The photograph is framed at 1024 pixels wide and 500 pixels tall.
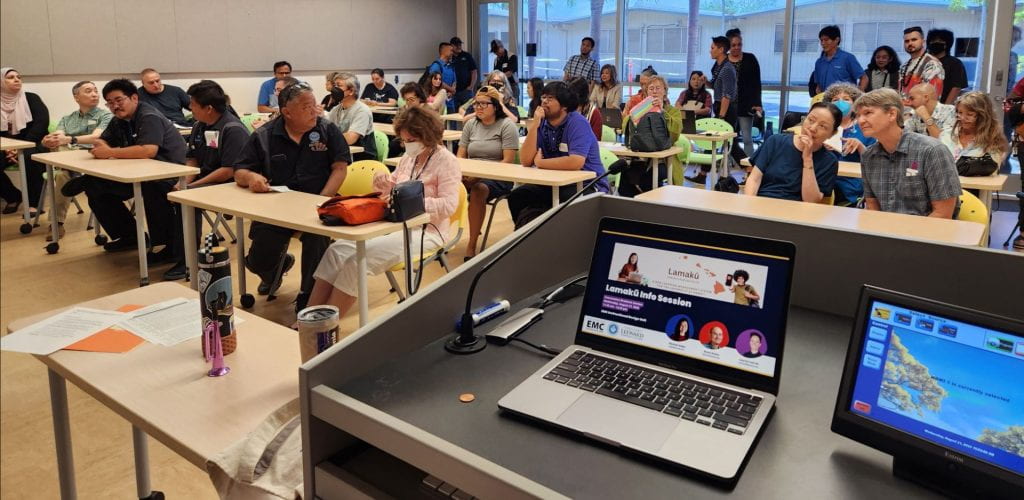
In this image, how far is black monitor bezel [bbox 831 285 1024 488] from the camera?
1.03 m

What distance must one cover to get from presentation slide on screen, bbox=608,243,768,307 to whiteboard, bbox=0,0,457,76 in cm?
706

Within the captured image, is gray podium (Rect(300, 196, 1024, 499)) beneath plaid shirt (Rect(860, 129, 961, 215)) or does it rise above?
beneath

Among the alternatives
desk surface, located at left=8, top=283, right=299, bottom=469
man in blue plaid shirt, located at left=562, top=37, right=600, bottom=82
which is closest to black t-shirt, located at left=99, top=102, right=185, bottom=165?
desk surface, located at left=8, top=283, right=299, bottom=469

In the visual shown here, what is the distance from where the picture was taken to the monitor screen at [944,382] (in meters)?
1.02

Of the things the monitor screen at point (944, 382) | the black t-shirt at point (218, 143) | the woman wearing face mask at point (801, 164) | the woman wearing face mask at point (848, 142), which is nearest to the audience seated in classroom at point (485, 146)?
the black t-shirt at point (218, 143)

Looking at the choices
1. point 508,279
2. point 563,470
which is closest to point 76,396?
point 508,279

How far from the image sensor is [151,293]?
2080 millimetres

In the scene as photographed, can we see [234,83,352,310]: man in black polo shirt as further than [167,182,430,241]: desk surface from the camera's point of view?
Yes

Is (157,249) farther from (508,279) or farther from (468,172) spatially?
(508,279)

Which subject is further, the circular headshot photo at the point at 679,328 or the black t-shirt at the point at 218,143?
the black t-shirt at the point at 218,143

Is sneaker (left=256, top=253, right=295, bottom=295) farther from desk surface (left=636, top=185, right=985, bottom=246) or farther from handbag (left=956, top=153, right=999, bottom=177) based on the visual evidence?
handbag (left=956, top=153, right=999, bottom=177)

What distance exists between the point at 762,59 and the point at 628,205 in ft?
25.8

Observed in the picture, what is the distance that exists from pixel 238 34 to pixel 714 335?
9.64m

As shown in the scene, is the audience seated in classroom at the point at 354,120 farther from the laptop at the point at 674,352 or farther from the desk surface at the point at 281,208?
the laptop at the point at 674,352
